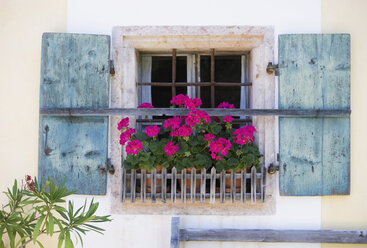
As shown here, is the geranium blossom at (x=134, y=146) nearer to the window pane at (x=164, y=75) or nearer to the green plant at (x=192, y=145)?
the green plant at (x=192, y=145)

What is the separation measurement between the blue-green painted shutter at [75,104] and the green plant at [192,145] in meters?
0.30

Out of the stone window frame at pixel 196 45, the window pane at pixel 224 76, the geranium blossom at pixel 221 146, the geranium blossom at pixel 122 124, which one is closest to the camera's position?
the geranium blossom at pixel 221 146

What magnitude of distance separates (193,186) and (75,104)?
1.24m

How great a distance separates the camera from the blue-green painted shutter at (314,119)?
132 inches

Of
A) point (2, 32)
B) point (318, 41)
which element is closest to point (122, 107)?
point (2, 32)

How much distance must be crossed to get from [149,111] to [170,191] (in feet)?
2.38

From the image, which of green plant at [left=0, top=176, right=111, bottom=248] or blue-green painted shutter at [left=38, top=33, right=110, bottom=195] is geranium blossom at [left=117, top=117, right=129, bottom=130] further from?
green plant at [left=0, top=176, right=111, bottom=248]

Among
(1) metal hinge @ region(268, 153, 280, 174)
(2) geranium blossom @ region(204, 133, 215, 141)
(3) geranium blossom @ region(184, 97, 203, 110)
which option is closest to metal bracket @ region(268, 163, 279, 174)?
(1) metal hinge @ region(268, 153, 280, 174)

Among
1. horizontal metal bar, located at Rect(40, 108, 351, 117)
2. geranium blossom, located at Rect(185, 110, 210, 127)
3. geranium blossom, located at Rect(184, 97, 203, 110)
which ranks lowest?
geranium blossom, located at Rect(185, 110, 210, 127)

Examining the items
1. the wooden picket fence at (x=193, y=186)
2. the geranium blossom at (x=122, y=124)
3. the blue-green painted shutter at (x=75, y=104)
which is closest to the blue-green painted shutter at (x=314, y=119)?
the wooden picket fence at (x=193, y=186)

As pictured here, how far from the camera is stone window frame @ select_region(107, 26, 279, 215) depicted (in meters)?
3.43

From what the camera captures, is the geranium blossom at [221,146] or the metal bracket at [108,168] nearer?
the geranium blossom at [221,146]

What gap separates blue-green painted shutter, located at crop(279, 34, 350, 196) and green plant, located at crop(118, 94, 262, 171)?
340 millimetres

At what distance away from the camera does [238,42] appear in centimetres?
357
